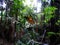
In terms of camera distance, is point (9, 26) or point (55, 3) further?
point (55, 3)

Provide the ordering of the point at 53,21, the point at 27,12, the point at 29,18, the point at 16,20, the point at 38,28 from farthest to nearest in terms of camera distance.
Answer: the point at 38,28
the point at 53,21
the point at 29,18
the point at 27,12
the point at 16,20

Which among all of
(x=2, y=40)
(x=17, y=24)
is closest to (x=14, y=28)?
(x=17, y=24)

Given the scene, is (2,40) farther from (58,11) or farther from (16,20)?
(58,11)

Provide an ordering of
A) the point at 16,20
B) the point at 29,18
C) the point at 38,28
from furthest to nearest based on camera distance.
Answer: the point at 38,28
the point at 29,18
the point at 16,20

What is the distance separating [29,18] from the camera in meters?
3.30

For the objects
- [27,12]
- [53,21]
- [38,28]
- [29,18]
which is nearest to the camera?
[27,12]

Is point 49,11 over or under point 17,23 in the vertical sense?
over

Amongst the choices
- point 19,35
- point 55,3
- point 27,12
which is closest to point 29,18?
point 27,12

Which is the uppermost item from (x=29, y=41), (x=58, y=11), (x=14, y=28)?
(x=58, y=11)

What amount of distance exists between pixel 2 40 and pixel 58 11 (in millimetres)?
1486

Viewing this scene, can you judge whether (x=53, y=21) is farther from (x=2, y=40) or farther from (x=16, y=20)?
(x=2, y=40)

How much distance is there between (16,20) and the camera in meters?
2.88

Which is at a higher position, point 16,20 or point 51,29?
point 16,20

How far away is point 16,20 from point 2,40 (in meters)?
0.47
